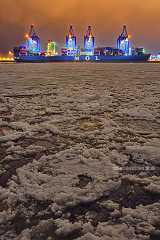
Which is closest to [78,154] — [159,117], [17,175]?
[17,175]

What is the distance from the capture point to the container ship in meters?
84.8

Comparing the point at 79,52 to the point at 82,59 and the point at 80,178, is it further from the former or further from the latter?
the point at 80,178

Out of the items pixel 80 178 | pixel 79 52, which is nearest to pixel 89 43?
pixel 79 52

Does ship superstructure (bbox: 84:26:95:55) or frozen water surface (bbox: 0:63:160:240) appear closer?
frozen water surface (bbox: 0:63:160:240)

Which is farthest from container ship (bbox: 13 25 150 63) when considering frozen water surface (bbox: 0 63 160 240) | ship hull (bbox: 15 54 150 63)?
frozen water surface (bbox: 0 63 160 240)

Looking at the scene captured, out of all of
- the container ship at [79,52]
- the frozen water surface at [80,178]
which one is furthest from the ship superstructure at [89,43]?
the frozen water surface at [80,178]

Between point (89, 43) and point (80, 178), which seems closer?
point (80, 178)

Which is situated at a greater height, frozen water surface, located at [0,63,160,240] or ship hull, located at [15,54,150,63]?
ship hull, located at [15,54,150,63]

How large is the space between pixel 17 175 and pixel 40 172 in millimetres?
185

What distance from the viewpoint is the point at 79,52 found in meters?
88.5

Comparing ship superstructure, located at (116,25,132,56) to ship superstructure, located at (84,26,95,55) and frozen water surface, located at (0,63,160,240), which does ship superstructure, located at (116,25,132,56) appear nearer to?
ship superstructure, located at (84,26,95,55)

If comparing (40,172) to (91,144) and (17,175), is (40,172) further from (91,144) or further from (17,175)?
(91,144)

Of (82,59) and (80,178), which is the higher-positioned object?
(82,59)

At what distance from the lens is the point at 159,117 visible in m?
4.26
